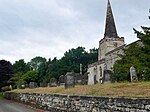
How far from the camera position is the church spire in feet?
235

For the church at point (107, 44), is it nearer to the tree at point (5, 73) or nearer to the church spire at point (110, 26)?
the church spire at point (110, 26)

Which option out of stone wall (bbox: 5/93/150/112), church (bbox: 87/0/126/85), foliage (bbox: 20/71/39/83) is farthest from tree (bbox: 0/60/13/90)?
stone wall (bbox: 5/93/150/112)

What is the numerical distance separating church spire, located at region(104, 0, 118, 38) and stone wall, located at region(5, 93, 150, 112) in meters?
52.7

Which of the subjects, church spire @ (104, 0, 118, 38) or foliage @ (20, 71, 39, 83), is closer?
church spire @ (104, 0, 118, 38)

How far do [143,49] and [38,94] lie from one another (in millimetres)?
11870

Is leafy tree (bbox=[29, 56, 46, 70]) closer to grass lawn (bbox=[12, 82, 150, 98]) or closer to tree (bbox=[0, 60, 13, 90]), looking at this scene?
tree (bbox=[0, 60, 13, 90])

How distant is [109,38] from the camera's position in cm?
7038

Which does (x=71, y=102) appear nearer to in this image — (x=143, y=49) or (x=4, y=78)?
(x=143, y=49)

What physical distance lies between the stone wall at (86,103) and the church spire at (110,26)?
52.7 meters

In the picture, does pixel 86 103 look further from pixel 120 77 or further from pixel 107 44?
pixel 107 44

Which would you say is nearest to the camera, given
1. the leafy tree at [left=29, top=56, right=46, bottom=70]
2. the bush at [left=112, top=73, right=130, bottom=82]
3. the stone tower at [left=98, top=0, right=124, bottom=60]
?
the bush at [left=112, top=73, right=130, bottom=82]

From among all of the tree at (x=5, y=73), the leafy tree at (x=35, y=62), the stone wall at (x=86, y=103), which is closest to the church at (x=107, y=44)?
the tree at (x=5, y=73)

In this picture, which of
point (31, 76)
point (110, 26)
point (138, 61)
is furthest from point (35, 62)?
point (138, 61)

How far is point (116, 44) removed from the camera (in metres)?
70.8
